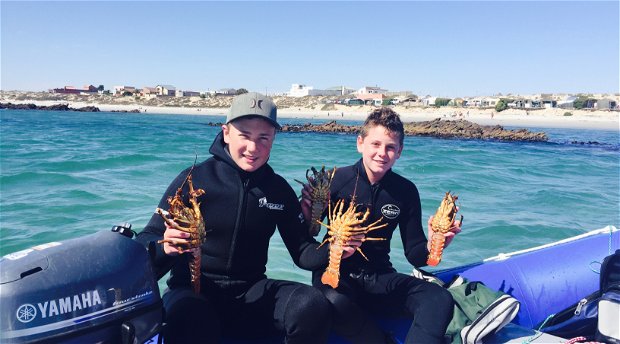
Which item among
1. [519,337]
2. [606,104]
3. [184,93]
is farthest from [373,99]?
[519,337]

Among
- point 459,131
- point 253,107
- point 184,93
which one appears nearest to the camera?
point 253,107

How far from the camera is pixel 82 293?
2234mm

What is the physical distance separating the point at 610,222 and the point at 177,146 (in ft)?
80.2

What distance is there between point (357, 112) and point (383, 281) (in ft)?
281

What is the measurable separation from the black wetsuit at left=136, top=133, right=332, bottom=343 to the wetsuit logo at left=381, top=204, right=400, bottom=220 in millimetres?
868

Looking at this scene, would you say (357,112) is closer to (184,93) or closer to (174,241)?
(184,93)

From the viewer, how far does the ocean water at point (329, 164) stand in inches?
362

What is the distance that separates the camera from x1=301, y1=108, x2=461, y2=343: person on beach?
323 centimetres

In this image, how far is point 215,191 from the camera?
10.1ft

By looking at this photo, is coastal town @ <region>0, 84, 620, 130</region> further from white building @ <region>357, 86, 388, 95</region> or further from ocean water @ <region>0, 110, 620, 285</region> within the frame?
ocean water @ <region>0, 110, 620, 285</region>

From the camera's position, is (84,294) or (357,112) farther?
(357,112)

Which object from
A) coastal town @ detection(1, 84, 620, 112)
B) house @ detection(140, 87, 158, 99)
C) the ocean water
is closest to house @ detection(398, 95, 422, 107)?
coastal town @ detection(1, 84, 620, 112)

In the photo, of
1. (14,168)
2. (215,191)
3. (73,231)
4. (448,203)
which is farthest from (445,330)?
(14,168)

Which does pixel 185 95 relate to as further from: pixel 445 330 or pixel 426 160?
pixel 445 330
